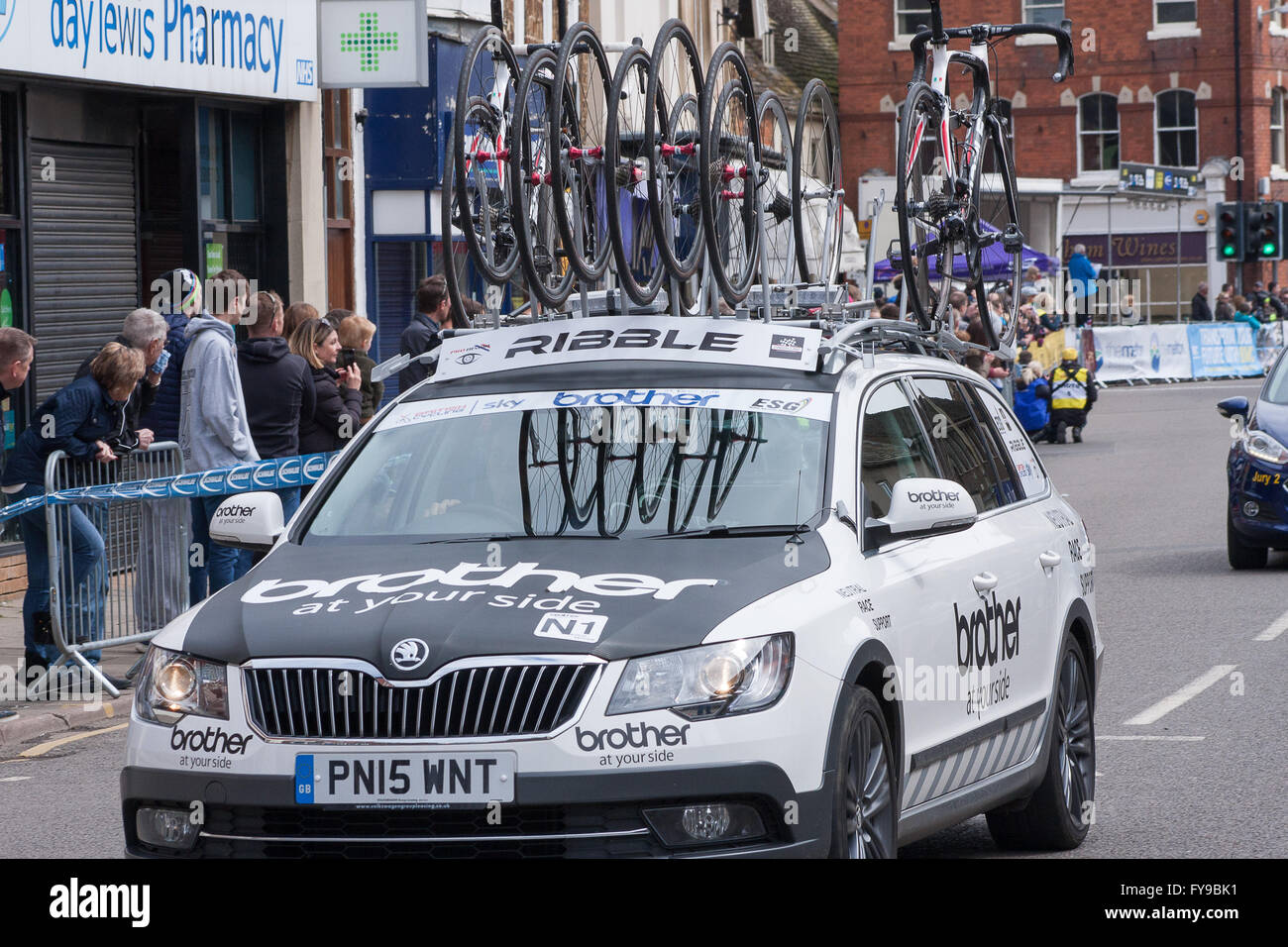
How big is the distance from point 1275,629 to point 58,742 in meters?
6.83

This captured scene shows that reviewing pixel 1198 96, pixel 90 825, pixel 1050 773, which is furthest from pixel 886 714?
pixel 1198 96

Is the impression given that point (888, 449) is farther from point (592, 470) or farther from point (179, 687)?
point (179, 687)

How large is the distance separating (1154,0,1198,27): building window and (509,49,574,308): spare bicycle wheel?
180 feet

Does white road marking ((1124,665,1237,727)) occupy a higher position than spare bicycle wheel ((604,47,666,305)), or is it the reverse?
spare bicycle wheel ((604,47,666,305))

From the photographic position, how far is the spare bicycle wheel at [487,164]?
8.22 m

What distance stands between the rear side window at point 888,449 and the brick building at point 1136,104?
2051 inches

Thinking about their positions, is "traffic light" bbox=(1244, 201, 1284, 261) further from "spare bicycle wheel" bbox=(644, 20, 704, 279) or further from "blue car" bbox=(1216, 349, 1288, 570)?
"spare bicycle wheel" bbox=(644, 20, 704, 279)

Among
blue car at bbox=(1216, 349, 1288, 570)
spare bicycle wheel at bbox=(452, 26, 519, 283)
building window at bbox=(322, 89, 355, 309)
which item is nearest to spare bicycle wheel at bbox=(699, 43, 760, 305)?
spare bicycle wheel at bbox=(452, 26, 519, 283)

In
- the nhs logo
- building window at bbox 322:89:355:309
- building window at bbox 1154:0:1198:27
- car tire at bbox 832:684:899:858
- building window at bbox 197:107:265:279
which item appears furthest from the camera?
building window at bbox 1154:0:1198:27

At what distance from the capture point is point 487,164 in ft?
27.9

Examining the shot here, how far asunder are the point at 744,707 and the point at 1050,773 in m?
2.38

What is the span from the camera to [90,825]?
26.5ft

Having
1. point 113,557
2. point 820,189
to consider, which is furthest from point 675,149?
point 113,557
